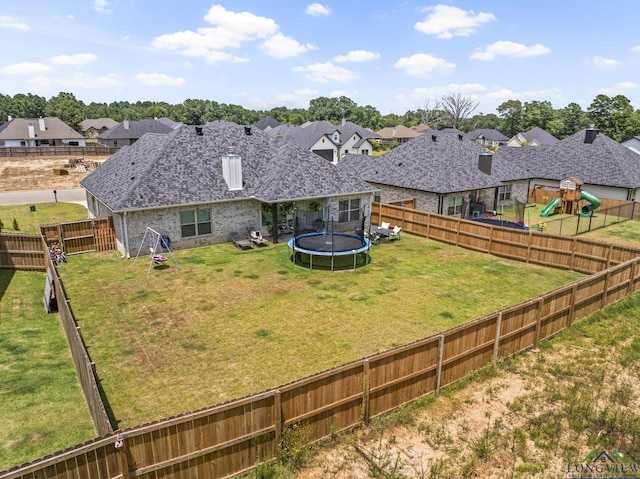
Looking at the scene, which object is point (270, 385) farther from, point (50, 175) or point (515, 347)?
point (50, 175)

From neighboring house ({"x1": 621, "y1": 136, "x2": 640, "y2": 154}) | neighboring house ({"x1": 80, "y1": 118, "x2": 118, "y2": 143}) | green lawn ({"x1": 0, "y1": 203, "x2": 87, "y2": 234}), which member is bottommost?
green lawn ({"x1": 0, "y1": 203, "x2": 87, "y2": 234})

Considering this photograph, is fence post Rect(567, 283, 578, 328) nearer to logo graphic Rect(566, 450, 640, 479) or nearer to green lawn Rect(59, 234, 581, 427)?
green lawn Rect(59, 234, 581, 427)

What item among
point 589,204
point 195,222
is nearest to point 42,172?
point 195,222

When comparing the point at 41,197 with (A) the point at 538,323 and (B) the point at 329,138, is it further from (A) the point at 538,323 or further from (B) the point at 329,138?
(B) the point at 329,138

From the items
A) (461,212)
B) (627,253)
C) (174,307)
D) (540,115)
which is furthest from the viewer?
(540,115)

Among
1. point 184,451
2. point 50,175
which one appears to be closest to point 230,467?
point 184,451

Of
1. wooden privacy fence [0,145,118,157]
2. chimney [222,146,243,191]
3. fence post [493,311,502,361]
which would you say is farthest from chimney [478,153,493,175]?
wooden privacy fence [0,145,118,157]
